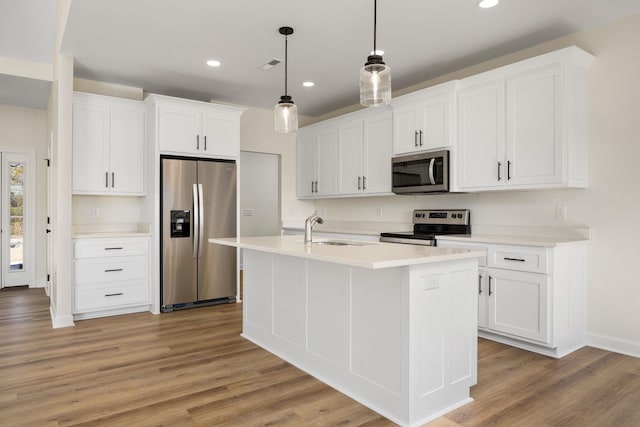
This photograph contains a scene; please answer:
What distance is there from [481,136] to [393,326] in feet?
7.65

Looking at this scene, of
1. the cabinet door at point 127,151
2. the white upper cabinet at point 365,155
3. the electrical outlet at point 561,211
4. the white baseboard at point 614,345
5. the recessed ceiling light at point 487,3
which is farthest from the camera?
the white upper cabinet at point 365,155

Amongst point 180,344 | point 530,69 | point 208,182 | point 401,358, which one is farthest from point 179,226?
point 530,69

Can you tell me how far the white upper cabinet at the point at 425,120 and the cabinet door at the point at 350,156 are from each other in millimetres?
677

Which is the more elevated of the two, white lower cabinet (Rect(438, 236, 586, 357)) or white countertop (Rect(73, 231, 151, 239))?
white countertop (Rect(73, 231, 151, 239))

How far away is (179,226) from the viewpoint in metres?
4.63

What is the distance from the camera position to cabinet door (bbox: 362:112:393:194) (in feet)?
15.6

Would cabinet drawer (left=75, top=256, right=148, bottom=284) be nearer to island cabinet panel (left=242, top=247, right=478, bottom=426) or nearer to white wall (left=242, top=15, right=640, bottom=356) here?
island cabinet panel (left=242, top=247, right=478, bottom=426)

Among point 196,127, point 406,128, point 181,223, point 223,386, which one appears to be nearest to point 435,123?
point 406,128

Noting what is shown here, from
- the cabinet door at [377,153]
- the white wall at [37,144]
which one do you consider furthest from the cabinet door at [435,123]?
the white wall at [37,144]

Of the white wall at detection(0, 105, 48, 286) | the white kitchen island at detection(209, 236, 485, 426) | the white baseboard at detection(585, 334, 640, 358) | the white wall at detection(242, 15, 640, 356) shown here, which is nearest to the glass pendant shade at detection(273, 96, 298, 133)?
the white kitchen island at detection(209, 236, 485, 426)

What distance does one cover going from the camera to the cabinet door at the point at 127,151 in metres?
4.52

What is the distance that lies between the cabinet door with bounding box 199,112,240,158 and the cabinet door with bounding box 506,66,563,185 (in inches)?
122

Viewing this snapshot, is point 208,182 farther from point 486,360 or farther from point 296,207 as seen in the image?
point 486,360

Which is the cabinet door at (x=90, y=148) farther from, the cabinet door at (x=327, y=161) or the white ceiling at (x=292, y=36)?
the cabinet door at (x=327, y=161)
